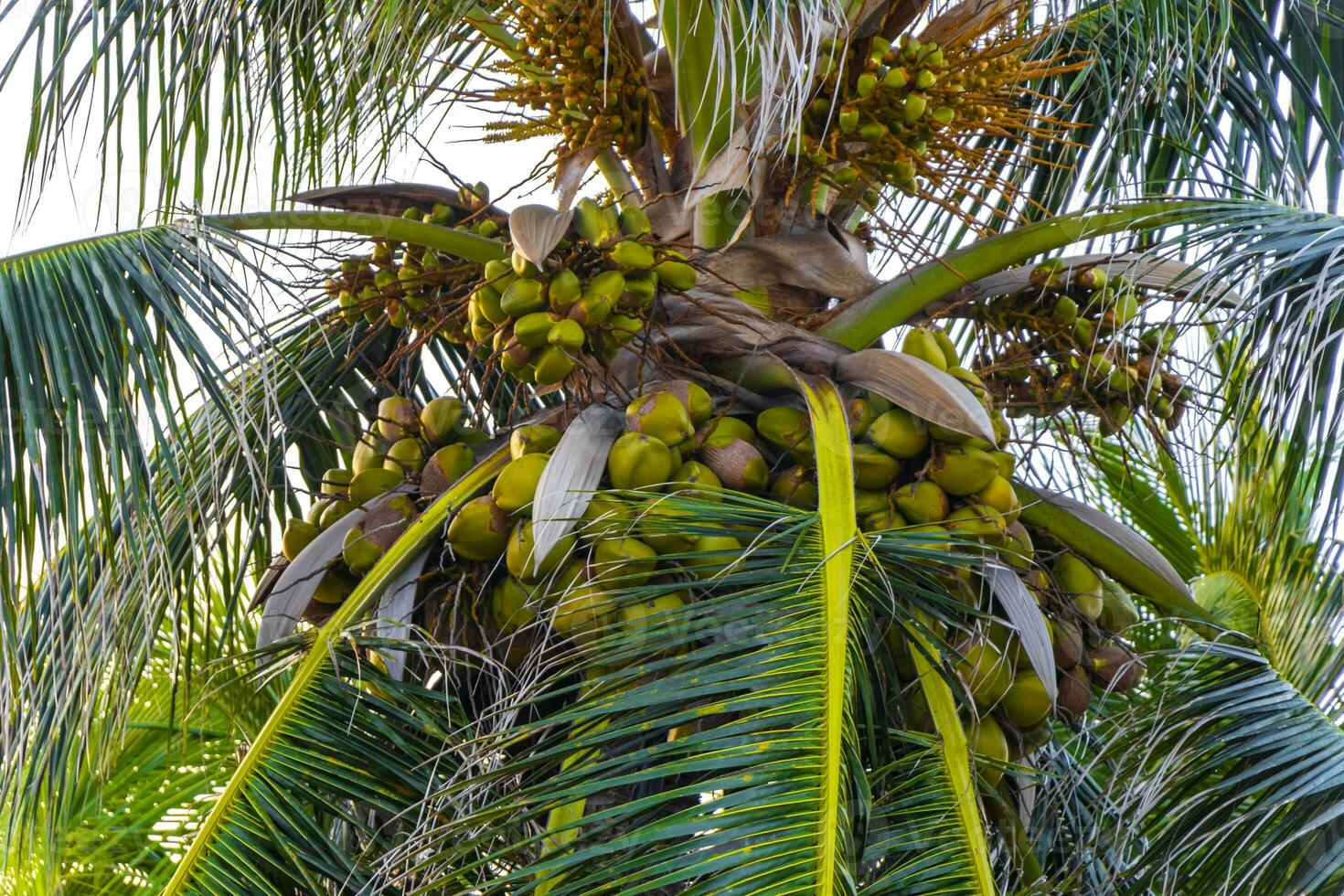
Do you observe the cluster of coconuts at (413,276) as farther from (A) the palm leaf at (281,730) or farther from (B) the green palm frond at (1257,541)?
(B) the green palm frond at (1257,541)

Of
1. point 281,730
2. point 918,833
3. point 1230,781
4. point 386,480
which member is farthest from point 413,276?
point 1230,781

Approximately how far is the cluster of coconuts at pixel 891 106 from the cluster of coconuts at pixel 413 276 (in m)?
0.54

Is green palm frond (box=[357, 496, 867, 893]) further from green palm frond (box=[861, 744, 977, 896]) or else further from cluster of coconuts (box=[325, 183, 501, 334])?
cluster of coconuts (box=[325, 183, 501, 334])

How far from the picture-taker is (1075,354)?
7.31ft

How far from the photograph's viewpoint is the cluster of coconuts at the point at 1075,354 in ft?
7.25

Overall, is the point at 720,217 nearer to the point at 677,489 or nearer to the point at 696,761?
the point at 677,489

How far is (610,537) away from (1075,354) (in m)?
0.92

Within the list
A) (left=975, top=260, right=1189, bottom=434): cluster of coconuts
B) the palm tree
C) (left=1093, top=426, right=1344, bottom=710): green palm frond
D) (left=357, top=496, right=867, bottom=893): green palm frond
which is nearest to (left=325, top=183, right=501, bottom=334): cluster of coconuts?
the palm tree

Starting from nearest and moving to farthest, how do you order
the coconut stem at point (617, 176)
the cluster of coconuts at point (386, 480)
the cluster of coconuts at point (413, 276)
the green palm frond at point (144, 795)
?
the cluster of coconuts at point (386, 480)
the cluster of coconuts at point (413, 276)
the coconut stem at point (617, 176)
the green palm frond at point (144, 795)

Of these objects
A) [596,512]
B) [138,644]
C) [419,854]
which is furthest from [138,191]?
[419,854]

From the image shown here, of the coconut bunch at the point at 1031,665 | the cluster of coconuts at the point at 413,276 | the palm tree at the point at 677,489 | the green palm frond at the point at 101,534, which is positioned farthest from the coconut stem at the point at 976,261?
the green palm frond at the point at 101,534

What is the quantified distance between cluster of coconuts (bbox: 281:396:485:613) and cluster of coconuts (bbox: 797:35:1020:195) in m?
0.70

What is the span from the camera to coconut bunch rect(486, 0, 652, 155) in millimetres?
2186

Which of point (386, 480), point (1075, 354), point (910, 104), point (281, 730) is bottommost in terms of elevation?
point (281, 730)
